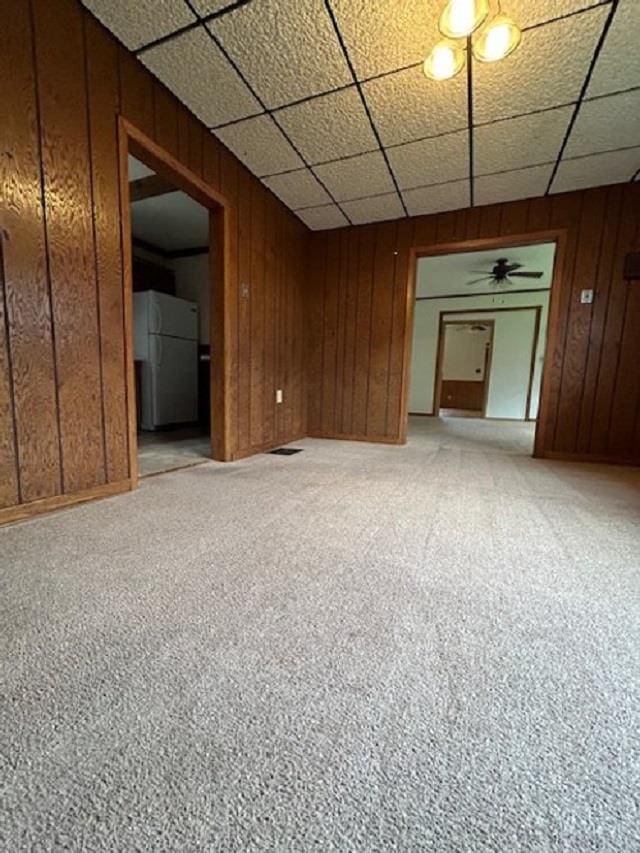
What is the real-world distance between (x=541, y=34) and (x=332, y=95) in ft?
3.32

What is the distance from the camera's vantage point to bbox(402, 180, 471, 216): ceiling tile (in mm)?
2885

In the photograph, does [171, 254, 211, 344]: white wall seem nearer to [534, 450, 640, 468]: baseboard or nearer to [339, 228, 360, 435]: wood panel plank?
[339, 228, 360, 435]: wood panel plank

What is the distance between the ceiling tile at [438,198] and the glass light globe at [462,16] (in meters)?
1.57

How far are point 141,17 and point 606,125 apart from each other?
103 inches

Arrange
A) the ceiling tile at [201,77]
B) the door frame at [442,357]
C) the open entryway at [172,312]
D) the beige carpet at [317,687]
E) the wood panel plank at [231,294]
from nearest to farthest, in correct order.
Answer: the beige carpet at [317,687] < the ceiling tile at [201,77] < the open entryway at [172,312] < the wood panel plank at [231,294] < the door frame at [442,357]

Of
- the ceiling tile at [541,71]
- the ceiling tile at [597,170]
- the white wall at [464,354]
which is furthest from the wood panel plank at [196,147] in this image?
the white wall at [464,354]

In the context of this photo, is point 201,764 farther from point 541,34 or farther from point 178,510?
point 541,34

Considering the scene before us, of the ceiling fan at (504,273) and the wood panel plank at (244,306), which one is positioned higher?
the ceiling fan at (504,273)

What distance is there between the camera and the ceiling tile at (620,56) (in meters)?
1.52

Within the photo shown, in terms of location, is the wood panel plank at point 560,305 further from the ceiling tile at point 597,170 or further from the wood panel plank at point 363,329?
the wood panel plank at point 363,329

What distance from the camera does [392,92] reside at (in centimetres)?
195

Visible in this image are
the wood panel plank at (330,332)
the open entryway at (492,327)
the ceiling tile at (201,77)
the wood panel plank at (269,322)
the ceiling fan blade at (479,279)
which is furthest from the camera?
the open entryway at (492,327)

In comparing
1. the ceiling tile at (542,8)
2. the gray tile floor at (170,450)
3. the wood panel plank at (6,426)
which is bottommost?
the gray tile floor at (170,450)

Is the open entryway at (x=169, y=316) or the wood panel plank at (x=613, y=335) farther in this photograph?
the open entryway at (x=169, y=316)
